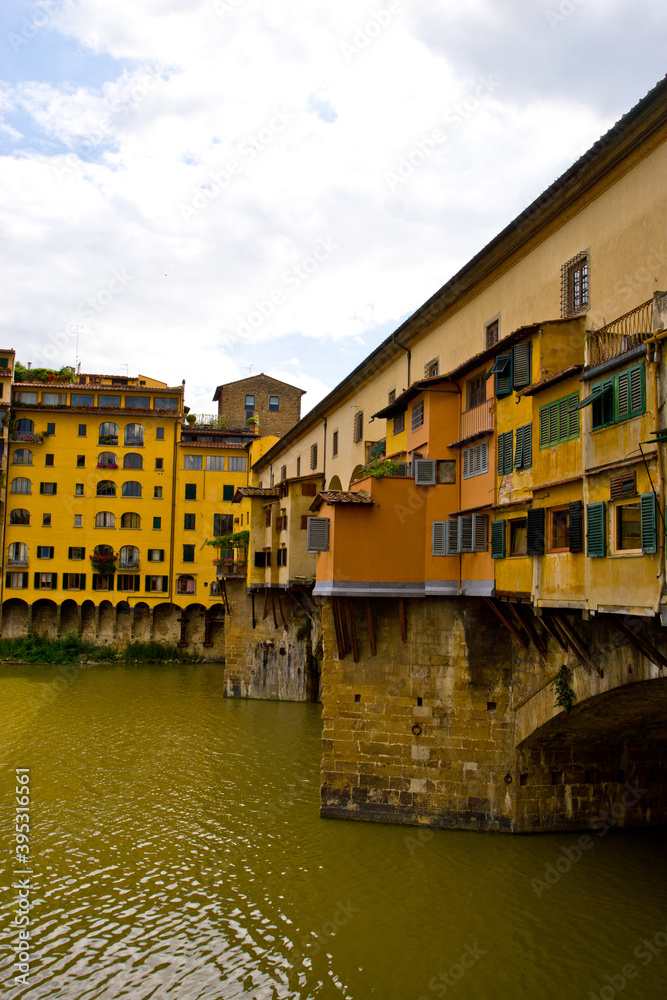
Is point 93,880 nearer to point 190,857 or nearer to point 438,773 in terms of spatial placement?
point 190,857

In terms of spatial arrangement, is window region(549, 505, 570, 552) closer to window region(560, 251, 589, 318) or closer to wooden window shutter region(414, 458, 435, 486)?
window region(560, 251, 589, 318)

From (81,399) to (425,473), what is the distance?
43004mm

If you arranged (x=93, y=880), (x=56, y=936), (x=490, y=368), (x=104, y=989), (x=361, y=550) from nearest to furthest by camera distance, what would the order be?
(x=104, y=989)
(x=56, y=936)
(x=93, y=880)
(x=490, y=368)
(x=361, y=550)

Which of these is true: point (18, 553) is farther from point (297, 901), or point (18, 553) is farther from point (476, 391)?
point (297, 901)

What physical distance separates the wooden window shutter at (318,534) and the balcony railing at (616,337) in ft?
27.0

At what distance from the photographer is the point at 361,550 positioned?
18.9m

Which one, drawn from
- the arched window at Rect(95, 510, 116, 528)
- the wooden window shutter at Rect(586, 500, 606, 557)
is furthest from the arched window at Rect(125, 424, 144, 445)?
the wooden window shutter at Rect(586, 500, 606, 557)

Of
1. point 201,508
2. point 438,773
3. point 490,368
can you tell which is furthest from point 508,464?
point 201,508

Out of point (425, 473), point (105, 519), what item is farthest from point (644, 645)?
point (105, 519)

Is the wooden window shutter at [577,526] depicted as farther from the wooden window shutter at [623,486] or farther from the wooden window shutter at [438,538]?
the wooden window shutter at [438,538]

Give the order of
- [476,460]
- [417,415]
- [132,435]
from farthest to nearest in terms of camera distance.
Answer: [132,435] → [417,415] → [476,460]

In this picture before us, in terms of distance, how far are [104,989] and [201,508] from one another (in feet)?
147

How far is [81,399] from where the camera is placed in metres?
56.6

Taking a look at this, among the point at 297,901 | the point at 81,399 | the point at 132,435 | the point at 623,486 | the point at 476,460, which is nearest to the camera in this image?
the point at 623,486
